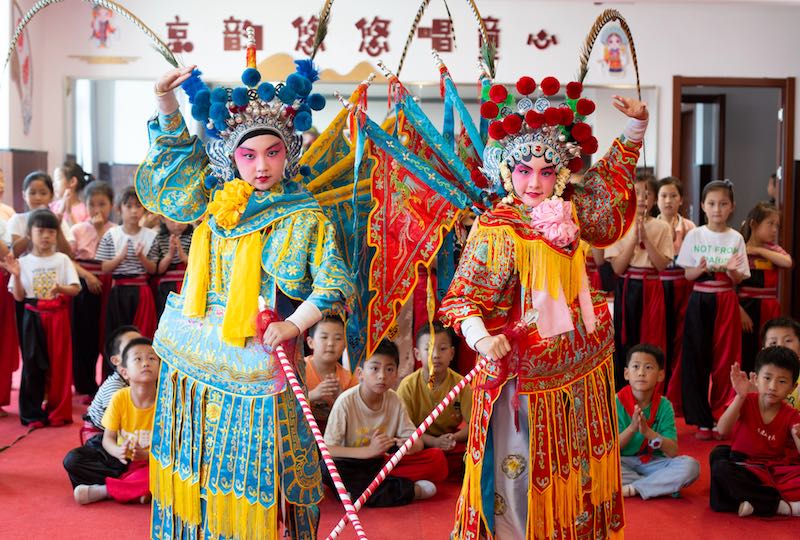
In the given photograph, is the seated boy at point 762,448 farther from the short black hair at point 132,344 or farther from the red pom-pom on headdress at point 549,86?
the short black hair at point 132,344

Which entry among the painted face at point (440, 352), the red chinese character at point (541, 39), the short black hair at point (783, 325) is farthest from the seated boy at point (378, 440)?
the red chinese character at point (541, 39)

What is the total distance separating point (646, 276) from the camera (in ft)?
17.3

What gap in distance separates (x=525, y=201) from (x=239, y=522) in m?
1.14

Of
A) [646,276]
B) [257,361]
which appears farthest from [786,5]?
[257,361]

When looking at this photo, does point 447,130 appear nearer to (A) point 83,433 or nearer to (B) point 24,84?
(A) point 83,433

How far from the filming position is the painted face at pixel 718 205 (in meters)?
4.96

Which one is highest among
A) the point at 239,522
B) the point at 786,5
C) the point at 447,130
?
the point at 786,5

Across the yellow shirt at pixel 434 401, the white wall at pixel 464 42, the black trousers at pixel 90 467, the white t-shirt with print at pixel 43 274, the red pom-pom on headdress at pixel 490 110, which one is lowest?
the black trousers at pixel 90 467

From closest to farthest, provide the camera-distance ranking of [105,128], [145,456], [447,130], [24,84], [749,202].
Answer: [447,130] → [145,456] → [24,84] → [105,128] → [749,202]

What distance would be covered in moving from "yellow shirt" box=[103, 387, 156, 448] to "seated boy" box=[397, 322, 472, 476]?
1.08 meters

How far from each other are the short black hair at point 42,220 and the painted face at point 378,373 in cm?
204

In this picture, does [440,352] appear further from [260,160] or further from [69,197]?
[69,197]

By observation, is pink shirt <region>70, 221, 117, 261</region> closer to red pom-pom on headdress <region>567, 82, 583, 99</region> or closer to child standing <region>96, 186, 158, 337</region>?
child standing <region>96, 186, 158, 337</region>

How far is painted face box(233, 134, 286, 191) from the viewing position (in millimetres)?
2576
